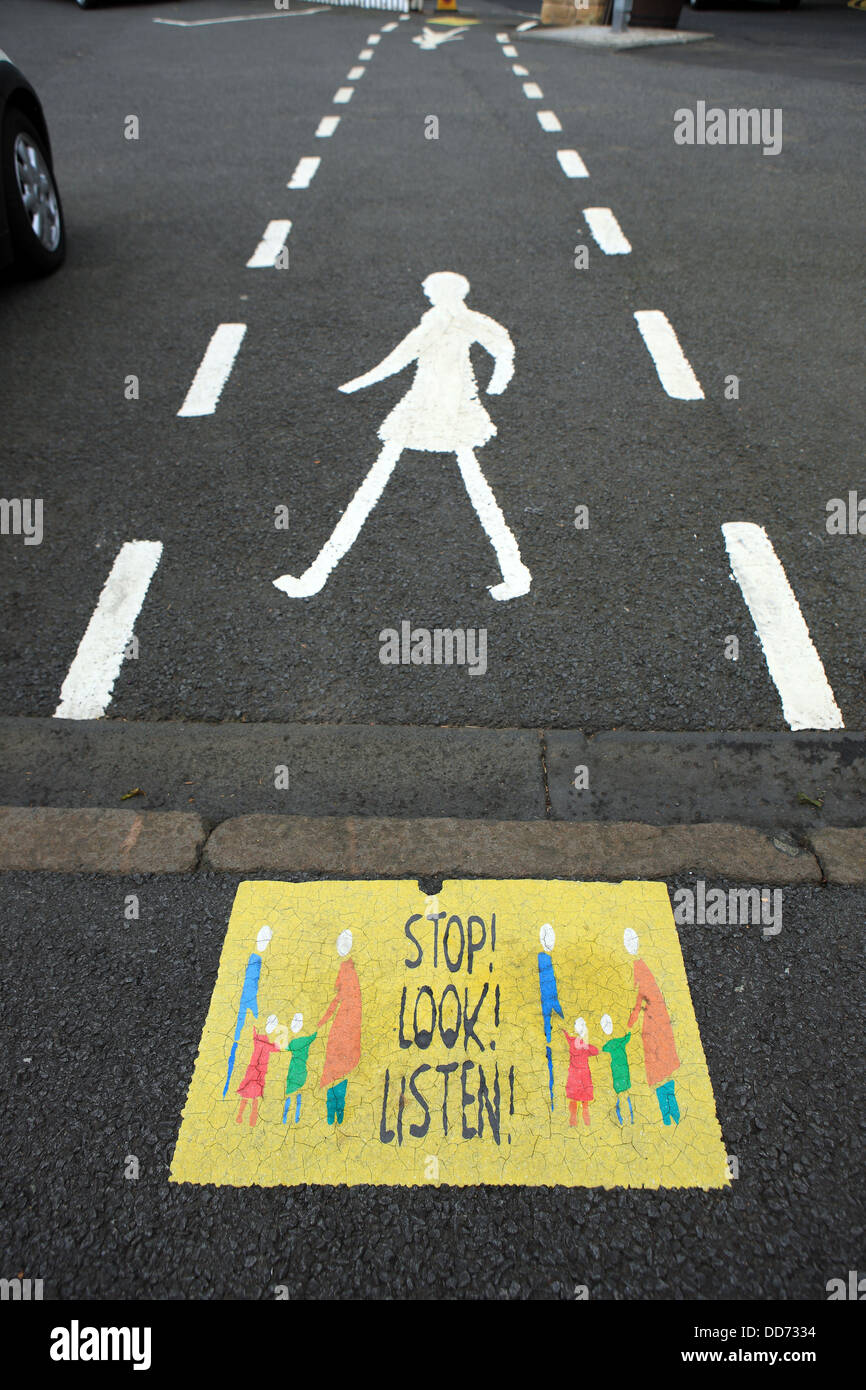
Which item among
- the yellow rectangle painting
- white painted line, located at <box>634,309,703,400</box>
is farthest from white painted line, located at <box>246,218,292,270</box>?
the yellow rectangle painting

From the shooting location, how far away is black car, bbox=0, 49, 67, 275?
246 inches

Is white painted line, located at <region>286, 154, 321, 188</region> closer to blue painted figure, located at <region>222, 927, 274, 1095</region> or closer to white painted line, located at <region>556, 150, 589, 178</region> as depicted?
white painted line, located at <region>556, 150, 589, 178</region>

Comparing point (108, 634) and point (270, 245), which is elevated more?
point (270, 245)

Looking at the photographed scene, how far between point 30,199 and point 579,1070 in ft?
22.0

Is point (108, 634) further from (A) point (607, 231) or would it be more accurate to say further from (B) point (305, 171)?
(B) point (305, 171)

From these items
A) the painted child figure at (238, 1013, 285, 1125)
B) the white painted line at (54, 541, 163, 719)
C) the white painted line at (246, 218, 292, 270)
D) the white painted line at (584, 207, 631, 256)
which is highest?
the white painted line at (584, 207, 631, 256)

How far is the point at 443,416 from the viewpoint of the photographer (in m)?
5.30

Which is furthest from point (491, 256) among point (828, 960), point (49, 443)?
point (828, 960)

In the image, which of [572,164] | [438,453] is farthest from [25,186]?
[572,164]

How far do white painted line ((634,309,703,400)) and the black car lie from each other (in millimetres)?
4080

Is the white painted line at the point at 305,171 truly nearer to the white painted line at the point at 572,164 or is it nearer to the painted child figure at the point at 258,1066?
the white painted line at the point at 572,164

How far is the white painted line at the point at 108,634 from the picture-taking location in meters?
3.65

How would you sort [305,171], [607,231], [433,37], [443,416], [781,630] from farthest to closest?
[433,37]
[305,171]
[607,231]
[443,416]
[781,630]

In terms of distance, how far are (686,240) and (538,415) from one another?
3236mm
